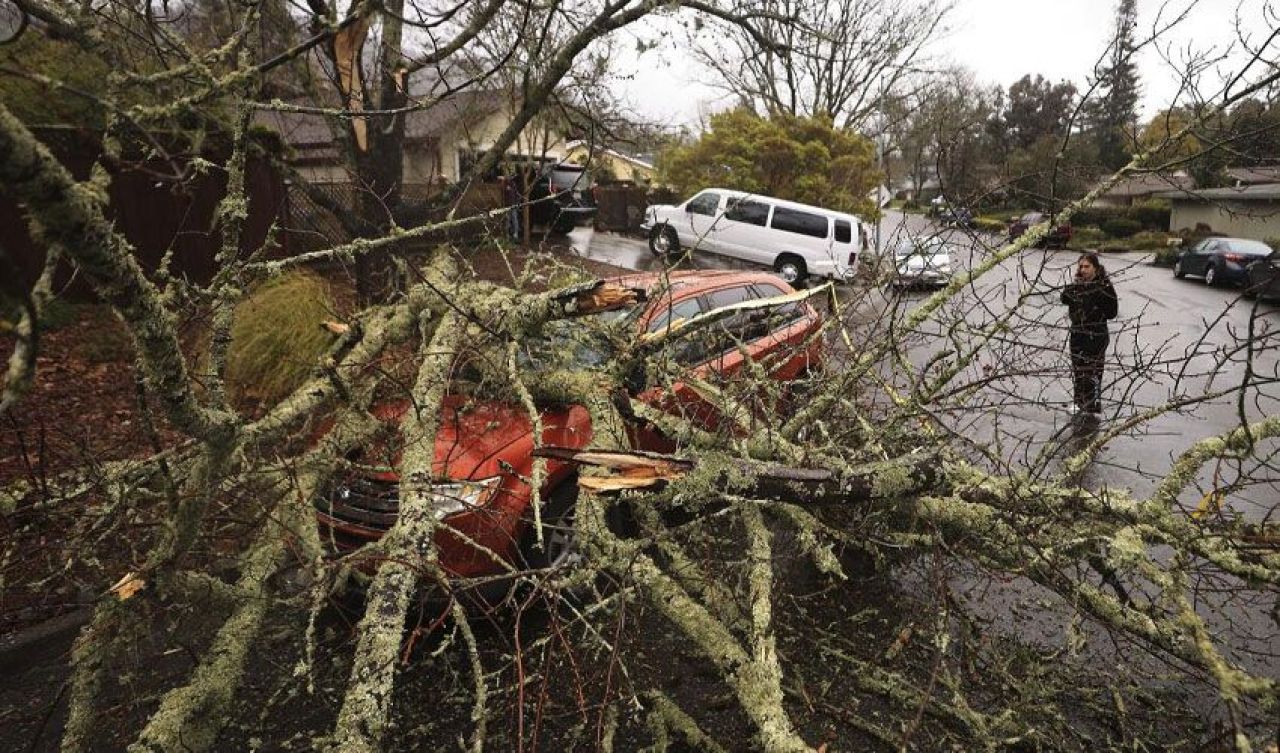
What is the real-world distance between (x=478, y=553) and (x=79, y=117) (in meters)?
7.57

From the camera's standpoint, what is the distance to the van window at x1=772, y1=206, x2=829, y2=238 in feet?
52.4

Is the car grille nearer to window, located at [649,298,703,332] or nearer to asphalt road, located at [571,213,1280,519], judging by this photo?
window, located at [649,298,703,332]

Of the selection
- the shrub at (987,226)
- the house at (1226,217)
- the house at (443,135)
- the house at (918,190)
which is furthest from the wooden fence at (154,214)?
the house at (1226,217)

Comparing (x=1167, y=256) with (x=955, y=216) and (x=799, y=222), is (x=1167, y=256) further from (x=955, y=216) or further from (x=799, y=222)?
(x=955, y=216)

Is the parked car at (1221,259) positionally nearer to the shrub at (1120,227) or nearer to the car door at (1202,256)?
the car door at (1202,256)

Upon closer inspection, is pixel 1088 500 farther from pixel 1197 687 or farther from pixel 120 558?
pixel 120 558

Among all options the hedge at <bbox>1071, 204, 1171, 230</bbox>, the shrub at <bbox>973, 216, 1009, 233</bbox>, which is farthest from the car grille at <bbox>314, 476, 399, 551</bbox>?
the hedge at <bbox>1071, 204, 1171, 230</bbox>

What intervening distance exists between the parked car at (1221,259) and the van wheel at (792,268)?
10.8m

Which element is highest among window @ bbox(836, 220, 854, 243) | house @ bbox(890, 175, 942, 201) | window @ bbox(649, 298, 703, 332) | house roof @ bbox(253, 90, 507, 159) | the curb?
house roof @ bbox(253, 90, 507, 159)

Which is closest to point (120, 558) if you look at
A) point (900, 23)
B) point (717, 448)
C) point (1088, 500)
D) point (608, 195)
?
point (717, 448)

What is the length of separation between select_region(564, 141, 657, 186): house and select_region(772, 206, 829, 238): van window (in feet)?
11.5

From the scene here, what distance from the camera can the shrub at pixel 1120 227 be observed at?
2991cm

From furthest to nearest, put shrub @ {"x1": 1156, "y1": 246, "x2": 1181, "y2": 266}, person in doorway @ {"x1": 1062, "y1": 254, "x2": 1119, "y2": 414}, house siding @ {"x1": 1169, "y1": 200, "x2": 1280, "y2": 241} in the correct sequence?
house siding @ {"x1": 1169, "y1": 200, "x2": 1280, "y2": 241} → shrub @ {"x1": 1156, "y1": 246, "x2": 1181, "y2": 266} → person in doorway @ {"x1": 1062, "y1": 254, "x2": 1119, "y2": 414}

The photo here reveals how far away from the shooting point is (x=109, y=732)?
3.19 metres
